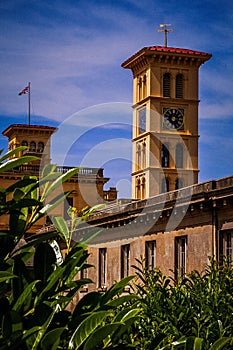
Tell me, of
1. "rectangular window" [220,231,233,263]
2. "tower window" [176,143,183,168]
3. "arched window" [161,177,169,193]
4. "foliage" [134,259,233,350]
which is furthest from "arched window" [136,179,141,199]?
"foliage" [134,259,233,350]

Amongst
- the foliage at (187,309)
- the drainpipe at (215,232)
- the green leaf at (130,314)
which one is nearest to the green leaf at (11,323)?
the green leaf at (130,314)

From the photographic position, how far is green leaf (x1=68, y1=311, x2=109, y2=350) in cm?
332

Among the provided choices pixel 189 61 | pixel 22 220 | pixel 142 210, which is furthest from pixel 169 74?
pixel 22 220

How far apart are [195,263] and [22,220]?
82.7 ft

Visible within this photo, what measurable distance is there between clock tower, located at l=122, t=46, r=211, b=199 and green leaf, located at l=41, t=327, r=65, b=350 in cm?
8370

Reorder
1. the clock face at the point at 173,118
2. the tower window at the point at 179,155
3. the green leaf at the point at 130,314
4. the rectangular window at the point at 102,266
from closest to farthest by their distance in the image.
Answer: the green leaf at the point at 130,314 → the rectangular window at the point at 102,266 → the tower window at the point at 179,155 → the clock face at the point at 173,118

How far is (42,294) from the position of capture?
11.7 ft

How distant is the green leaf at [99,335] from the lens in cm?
329

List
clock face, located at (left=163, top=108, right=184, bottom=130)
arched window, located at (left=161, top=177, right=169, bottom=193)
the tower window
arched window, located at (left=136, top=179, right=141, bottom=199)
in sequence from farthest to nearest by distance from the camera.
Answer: arched window, located at (left=136, top=179, right=141, bottom=199)
clock face, located at (left=163, top=108, right=184, bottom=130)
the tower window
arched window, located at (left=161, top=177, right=169, bottom=193)

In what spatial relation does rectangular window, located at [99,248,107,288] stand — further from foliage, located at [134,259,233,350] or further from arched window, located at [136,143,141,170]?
arched window, located at [136,143,141,170]

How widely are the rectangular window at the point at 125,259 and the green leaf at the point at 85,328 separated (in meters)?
32.4

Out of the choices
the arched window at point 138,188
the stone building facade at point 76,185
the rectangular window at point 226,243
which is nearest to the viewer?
A: the rectangular window at point 226,243

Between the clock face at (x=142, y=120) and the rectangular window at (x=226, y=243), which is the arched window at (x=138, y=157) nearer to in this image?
the clock face at (x=142, y=120)

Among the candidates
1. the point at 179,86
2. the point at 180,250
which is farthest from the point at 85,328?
the point at 179,86
